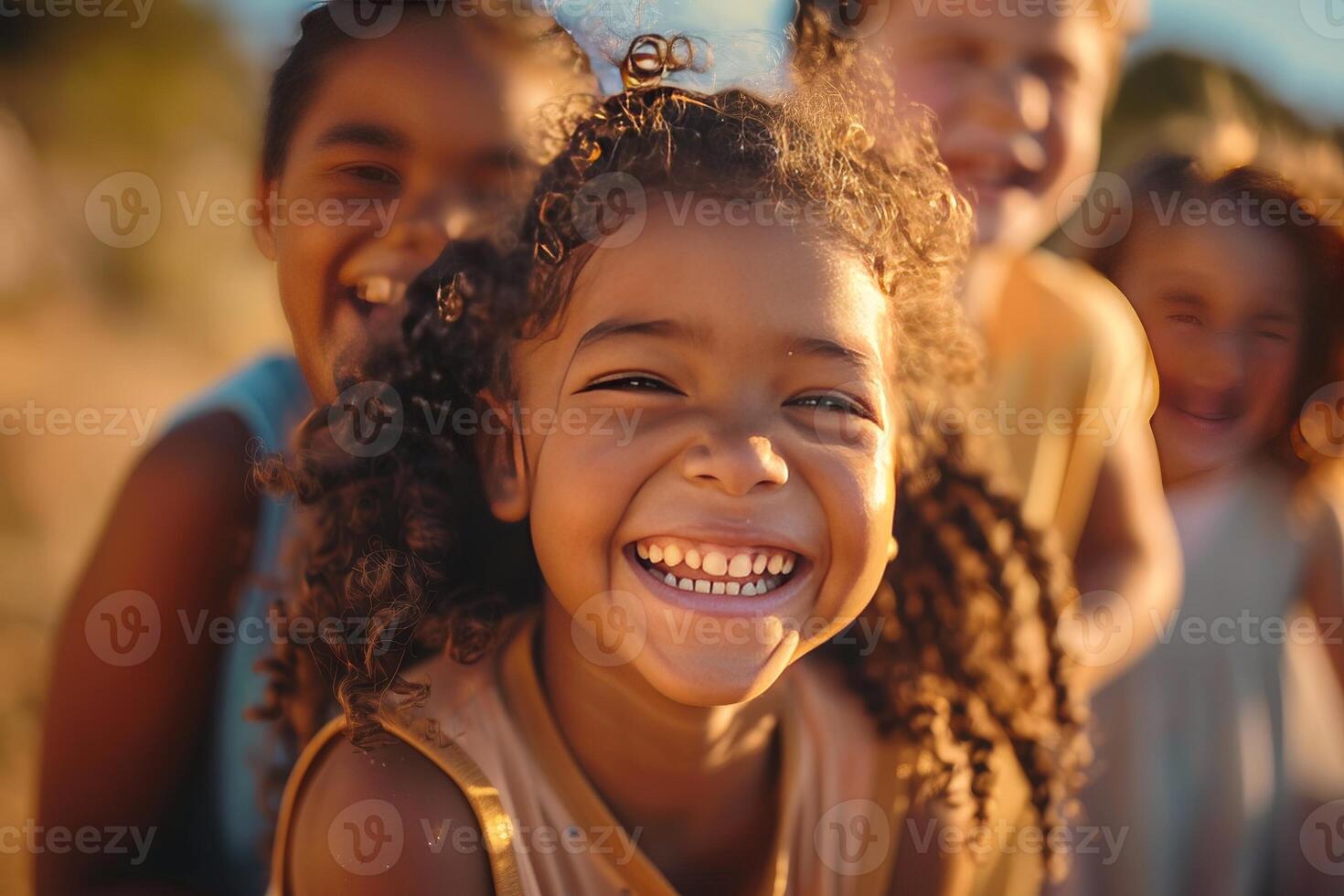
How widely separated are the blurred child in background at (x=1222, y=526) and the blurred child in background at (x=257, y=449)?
992 millimetres

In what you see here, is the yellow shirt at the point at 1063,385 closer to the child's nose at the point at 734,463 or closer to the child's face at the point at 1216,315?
the child's face at the point at 1216,315

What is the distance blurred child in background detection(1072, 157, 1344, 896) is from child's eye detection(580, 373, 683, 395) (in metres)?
0.94

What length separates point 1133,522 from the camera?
200cm

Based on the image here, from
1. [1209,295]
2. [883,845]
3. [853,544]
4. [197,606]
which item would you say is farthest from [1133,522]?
[197,606]

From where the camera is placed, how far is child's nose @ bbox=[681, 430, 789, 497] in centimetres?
117

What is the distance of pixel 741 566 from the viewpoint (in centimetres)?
123

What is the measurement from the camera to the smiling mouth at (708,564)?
1.22 m

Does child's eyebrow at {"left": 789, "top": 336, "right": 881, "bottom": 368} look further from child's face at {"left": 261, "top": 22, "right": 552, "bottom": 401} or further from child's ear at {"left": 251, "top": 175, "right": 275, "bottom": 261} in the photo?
child's ear at {"left": 251, "top": 175, "right": 275, "bottom": 261}

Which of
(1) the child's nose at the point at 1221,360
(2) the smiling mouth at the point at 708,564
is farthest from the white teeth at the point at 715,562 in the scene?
(1) the child's nose at the point at 1221,360

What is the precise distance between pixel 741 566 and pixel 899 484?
21.5 inches

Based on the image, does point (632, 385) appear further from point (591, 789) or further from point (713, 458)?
point (591, 789)

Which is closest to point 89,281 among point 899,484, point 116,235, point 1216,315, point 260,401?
point 116,235

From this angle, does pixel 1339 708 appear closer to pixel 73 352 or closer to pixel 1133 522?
pixel 1133 522

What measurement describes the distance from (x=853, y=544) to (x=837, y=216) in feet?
1.21
